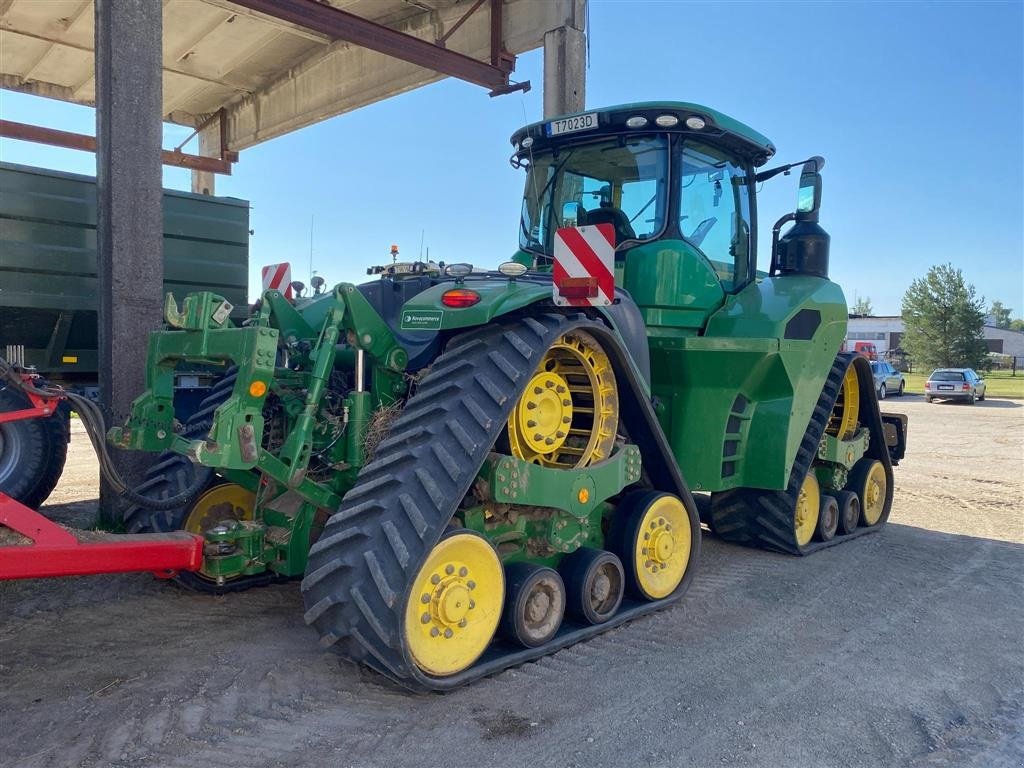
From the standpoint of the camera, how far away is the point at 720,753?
3178 millimetres

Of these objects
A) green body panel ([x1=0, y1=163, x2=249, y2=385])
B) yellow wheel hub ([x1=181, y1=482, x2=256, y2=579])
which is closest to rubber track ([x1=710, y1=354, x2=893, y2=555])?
yellow wheel hub ([x1=181, y1=482, x2=256, y2=579])

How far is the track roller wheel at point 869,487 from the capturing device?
7414 mm

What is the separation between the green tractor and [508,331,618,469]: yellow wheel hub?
1 centimetres

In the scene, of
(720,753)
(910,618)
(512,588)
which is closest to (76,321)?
(512,588)

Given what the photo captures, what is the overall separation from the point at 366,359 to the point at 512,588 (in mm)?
1369

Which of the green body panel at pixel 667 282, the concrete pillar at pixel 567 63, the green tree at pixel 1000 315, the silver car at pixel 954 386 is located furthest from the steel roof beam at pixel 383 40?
the green tree at pixel 1000 315

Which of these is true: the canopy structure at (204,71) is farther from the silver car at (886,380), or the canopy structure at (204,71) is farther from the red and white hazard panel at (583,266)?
the silver car at (886,380)

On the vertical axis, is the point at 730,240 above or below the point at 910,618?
above

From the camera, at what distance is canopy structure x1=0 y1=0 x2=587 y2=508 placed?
6180 millimetres

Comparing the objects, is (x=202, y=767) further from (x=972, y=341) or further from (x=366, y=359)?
(x=972, y=341)

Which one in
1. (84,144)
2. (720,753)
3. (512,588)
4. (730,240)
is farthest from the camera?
(84,144)

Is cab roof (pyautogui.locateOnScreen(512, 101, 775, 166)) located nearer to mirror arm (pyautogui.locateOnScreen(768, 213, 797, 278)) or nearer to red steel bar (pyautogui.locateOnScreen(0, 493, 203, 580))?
mirror arm (pyautogui.locateOnScreen(768, 213, 797, 278))

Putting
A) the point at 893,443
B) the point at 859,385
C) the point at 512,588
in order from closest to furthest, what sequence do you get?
1. the point at 512,588
2. the point at 859,385
3. the point at 893,443

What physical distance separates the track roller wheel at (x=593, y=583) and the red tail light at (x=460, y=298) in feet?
4.94
